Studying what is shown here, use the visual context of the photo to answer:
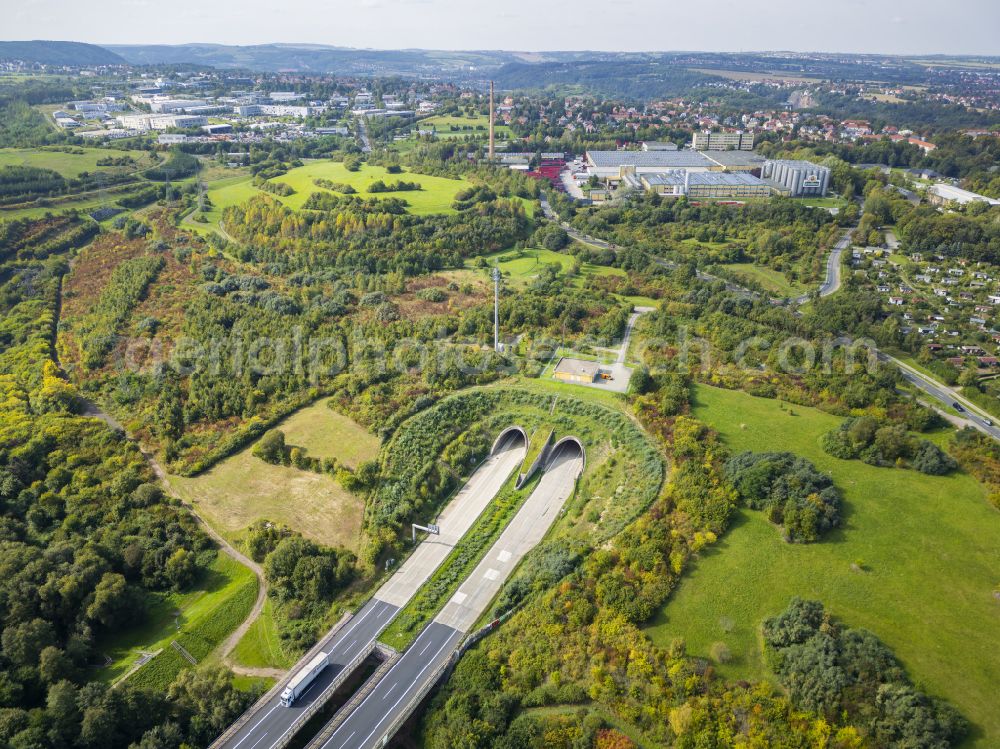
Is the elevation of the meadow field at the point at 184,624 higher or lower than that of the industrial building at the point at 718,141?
lower

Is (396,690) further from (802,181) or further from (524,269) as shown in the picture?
(802,181)

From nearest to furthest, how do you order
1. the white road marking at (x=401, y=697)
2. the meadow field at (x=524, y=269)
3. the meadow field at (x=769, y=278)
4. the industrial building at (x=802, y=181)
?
1. the white road marking at (x=401, y=697)
2. the meadow field at (x=524, y=269)
3. the meadow field at (x=769, y=278)
4. the industrial building at (x=802, y=181)

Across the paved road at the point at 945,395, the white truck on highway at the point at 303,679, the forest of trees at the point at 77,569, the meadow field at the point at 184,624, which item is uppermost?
the paved road at the point at 945,395

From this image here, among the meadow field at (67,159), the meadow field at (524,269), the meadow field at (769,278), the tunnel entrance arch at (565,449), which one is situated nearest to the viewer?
the tunnel entrance arch at (565,449)

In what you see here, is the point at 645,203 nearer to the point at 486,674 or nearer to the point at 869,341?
the point at 869,341

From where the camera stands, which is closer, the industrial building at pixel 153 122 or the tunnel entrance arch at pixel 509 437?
the tunnel entrance arch at pixel 509 437

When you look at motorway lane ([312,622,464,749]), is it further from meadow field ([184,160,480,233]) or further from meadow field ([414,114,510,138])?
meadow field ([414,114,510,138])

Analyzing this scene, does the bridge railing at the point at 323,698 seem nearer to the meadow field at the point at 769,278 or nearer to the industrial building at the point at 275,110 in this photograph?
the meadow field at the point at 769,278

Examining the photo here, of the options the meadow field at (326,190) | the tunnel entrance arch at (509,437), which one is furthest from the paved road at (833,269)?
the meadow field at (326,190)
